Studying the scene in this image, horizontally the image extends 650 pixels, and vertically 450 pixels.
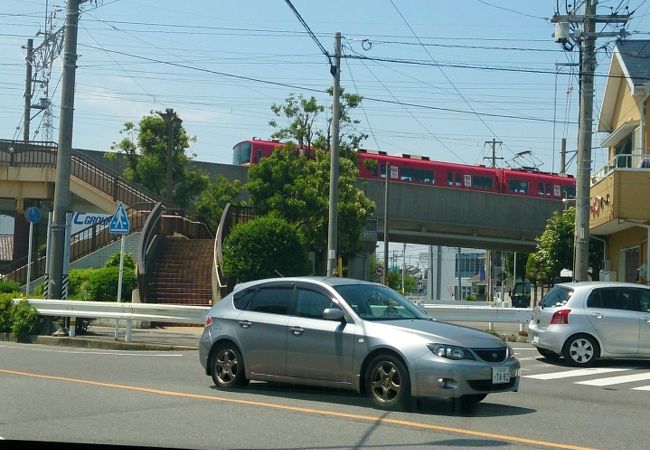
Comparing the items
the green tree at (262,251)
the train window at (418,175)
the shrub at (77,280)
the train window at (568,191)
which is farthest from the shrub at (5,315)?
the train window at (568,191)

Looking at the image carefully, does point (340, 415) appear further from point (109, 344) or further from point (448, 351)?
point (109, 344)

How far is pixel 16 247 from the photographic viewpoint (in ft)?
135

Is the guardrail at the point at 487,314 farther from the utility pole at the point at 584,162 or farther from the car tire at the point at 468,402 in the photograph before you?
the car tire at the point at 468,402

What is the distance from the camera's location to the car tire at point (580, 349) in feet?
54.2

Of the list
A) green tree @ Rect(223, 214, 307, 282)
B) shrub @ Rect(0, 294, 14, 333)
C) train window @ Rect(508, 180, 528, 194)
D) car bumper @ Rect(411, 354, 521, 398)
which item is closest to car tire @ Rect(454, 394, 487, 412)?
car bumper @ Rect(411, 354, 521, 398)

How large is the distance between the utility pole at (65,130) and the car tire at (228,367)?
9.64 metres

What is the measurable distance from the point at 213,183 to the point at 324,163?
7644mm

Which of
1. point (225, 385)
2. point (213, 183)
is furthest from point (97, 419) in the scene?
point (213, 183)

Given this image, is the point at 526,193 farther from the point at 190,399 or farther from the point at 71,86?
the point at 190,399

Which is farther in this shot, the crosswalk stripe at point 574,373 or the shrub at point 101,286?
the shrub at point 101,286

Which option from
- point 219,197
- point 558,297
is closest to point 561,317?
point 558,297

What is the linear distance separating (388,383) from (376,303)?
1257 mm

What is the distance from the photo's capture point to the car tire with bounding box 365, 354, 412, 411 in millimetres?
10391

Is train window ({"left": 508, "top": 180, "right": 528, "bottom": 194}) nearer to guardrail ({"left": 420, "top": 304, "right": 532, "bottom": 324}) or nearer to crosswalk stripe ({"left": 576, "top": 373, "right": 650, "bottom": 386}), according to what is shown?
guardrail ({"left": 420, "top": 304, "right": 532, "bottom": 324})
